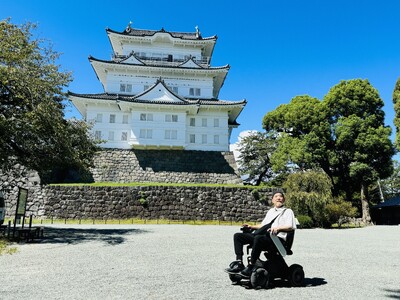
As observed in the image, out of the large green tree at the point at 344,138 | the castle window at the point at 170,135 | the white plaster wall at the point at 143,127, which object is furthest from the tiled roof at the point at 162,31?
the large green tree at the point at 344,138

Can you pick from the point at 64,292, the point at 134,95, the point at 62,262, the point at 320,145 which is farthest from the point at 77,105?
the point at 64,292

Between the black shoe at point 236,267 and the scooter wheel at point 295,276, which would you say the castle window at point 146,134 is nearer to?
the black shoe at point 236,267

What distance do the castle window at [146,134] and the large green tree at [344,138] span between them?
1292cm

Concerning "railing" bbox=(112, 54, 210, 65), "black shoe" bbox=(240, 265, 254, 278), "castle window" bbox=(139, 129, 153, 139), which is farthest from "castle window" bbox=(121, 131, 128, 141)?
"black shoe" bbox=(240, 265, 254, 278)

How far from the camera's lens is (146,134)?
31688mm

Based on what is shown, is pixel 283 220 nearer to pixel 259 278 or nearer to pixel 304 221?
pixel 259 278

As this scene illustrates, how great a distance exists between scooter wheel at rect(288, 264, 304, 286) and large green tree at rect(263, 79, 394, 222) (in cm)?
2459

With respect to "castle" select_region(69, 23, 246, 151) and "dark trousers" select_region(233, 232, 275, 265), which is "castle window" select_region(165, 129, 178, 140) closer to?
"castle" select_region(69, 23, 246, 151)

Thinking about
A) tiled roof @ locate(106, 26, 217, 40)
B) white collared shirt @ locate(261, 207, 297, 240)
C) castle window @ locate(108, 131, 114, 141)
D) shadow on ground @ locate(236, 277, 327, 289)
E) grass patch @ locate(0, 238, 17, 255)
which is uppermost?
tiled roof @ locate(106, 26, 217, 40)

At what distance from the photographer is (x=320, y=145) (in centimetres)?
2941

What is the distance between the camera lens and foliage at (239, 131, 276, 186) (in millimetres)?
32719

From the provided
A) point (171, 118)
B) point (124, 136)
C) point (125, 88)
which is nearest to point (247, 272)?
point (171, 118)

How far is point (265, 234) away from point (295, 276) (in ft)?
2.96

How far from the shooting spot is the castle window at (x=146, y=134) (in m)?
31.6
